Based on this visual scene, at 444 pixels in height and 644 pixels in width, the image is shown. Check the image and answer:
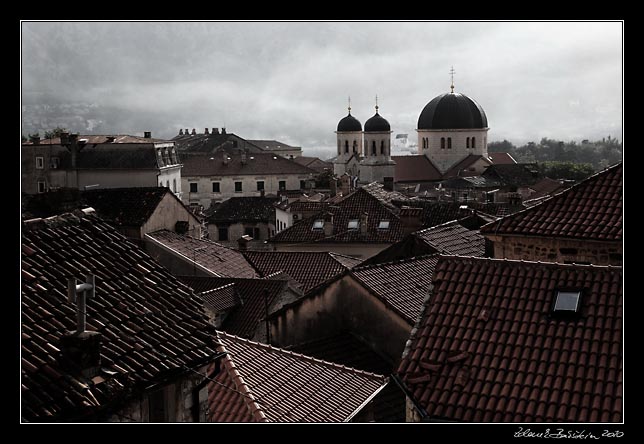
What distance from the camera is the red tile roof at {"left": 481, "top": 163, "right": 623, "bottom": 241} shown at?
16.3 metres

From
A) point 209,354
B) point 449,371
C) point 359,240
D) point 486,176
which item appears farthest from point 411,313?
point 486,176

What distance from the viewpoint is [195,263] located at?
2964 cm

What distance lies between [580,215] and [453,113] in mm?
98431

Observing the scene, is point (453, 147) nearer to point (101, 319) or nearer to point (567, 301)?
point (567, 301)

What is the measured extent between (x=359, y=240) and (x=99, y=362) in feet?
94.3

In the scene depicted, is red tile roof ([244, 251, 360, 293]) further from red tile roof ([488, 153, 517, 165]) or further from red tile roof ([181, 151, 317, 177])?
red tile roof ([488, 153, 517, 165])

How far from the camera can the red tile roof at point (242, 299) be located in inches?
930

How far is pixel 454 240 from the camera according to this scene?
2688 cm

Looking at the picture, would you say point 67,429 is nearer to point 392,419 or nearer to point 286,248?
point 392,419

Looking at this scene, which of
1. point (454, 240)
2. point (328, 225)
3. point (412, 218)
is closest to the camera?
point (454, 240)

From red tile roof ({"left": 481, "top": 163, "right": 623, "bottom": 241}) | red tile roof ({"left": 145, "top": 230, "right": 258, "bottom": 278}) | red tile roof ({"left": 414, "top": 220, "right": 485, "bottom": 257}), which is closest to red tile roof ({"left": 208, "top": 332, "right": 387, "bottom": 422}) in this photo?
red tile roof ({"left": 481, "top": 163, "right": 623, "bottom": 241})

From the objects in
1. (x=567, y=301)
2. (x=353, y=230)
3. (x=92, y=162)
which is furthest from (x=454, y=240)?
(x=92, y=162)

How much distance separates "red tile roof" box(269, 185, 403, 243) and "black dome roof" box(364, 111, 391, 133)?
69870 millimetres

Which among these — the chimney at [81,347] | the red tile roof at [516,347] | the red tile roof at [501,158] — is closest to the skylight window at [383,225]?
the red tile roof at [516,347]
